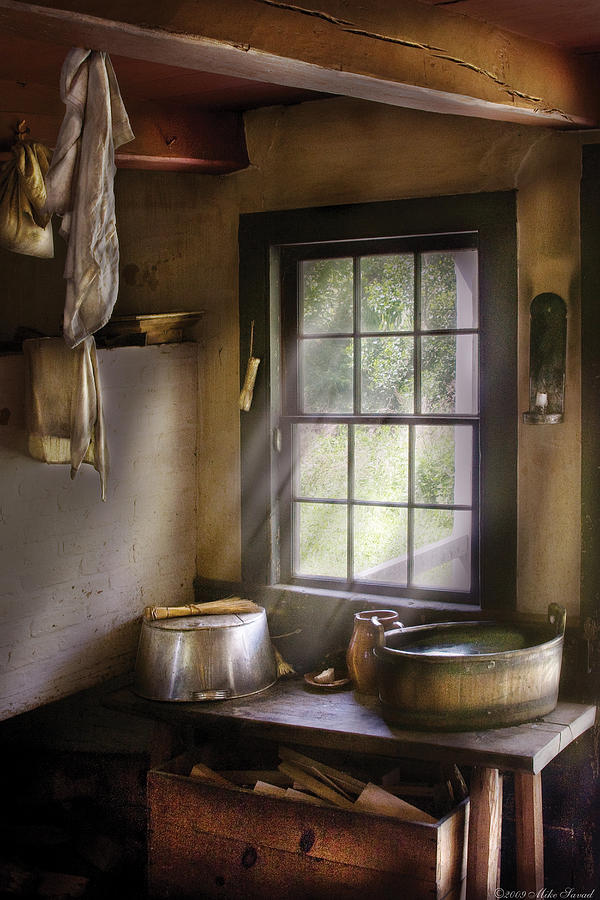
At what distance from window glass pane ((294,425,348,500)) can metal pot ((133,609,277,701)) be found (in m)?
0.87

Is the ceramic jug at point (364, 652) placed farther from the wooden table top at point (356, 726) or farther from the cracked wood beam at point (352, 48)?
the cracked wood beam at point (352, 48)

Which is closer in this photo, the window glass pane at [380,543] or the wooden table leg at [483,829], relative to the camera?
the wooden table leg at [483,829]

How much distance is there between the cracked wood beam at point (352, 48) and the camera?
2.58 m

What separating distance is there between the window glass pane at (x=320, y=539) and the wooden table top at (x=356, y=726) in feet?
2.17

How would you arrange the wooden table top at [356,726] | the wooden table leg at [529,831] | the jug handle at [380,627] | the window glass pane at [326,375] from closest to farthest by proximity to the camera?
the wooden table top at [356,726]
the wooden table leg at [529,831]
the jug handle at [380,627]
the window glass pane at [326,375]

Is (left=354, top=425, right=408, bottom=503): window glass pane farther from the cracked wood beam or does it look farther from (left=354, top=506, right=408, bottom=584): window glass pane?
the cracked wood beam

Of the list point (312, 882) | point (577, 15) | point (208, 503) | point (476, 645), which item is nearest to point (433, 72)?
point (577, 15)

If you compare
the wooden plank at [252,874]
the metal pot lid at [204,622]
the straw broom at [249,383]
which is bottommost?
the wooden plank at [252,874]

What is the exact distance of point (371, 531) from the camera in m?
4.70

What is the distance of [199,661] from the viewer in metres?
4.17

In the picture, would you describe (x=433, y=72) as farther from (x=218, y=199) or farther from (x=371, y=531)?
(x=371, y=531)

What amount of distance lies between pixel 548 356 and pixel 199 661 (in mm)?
2032

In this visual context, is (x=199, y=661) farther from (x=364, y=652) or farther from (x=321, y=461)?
(x=321, y=461)

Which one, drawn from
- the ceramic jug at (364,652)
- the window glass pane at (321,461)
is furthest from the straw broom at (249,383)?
the ceramic jug at (364,652)
